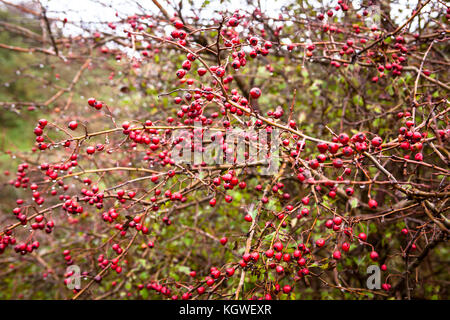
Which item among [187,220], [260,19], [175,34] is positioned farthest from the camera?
[187,220]

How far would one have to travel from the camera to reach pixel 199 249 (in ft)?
11.4

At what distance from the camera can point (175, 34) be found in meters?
1.41

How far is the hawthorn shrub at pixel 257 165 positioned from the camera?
1518 millimetres

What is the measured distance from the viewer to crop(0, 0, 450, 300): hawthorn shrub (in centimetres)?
152

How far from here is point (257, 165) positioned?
2.01 m

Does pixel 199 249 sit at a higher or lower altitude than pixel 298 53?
lower
